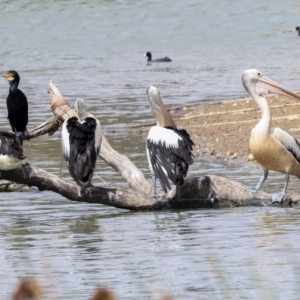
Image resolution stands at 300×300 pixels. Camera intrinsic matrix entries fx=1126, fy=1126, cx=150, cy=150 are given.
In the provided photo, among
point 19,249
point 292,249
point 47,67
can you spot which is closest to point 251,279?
point 292,249

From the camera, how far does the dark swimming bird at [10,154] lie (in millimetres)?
8250

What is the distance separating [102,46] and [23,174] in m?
27.4

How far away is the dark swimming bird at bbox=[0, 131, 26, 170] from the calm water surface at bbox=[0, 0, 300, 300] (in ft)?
1.43

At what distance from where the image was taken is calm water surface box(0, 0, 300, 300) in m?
6.03

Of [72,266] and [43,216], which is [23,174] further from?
[72,266]

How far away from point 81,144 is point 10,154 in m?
0.57

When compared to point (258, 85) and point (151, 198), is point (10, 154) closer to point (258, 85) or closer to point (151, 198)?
point (151, 198)

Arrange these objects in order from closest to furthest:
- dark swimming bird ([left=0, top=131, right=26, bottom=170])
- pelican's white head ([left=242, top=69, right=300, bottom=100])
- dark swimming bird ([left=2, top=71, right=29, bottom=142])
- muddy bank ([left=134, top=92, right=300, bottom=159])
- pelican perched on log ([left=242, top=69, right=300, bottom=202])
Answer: dark swimming bird ([left=0, top=131, right=26, bottom=170])
pelican perched on log ([left=242, top=69, right=300, bottom=202])
pelican's white head ([left=242, top=69, right=300, bottom=100])
dark swimming bird ([left=2, top=71, right=29, bottom=142])
muddy bank ([left=134, top=92, right=300, bottom=159])

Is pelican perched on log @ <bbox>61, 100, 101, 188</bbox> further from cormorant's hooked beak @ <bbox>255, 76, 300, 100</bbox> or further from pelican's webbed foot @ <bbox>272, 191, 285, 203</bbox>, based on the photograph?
cormorant's hooked beak @ <bbox>255, 76, 300, 100</bbox>

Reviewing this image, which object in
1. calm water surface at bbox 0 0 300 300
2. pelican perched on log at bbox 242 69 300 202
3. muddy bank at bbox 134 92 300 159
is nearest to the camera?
calm water surface at bbox 0 0 300 300

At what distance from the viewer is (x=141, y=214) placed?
862 centimetres

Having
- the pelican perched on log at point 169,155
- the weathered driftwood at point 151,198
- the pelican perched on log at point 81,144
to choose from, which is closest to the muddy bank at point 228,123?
the weathered driftwood at point 151,198

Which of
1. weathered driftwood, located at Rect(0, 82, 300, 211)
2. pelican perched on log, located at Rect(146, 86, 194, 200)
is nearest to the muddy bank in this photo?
weathered driftwood, located at Rect(0, 82, 300, 211)

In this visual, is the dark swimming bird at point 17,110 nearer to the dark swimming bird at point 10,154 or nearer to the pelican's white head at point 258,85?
the dark swimming bird at point 10,154
